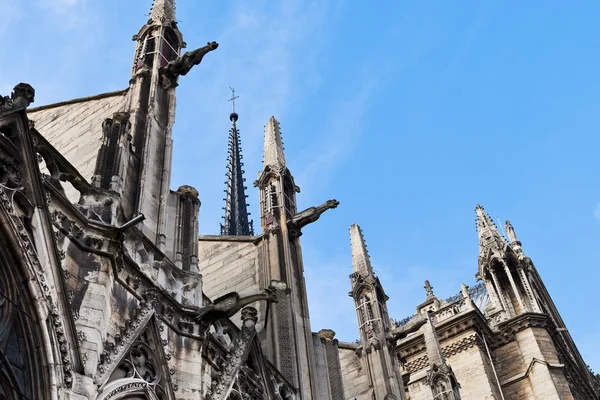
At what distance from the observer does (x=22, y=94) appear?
9.34m

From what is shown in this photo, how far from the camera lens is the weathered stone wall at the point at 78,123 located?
14586 mm

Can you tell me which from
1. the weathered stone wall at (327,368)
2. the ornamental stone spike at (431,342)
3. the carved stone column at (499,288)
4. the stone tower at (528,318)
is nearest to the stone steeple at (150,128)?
the weathered stone wall at (327,368)

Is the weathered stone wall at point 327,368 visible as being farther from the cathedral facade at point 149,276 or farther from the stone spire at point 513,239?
the stone spire at point 513,239

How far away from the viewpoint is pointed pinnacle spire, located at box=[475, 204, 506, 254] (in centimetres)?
3584

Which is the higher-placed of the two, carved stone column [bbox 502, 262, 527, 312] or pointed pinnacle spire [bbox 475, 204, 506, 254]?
pointed pinnacle spire [bbox 475, 204, 506, 254]

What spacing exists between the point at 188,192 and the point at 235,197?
135ft

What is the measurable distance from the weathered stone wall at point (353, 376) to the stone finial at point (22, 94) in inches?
439

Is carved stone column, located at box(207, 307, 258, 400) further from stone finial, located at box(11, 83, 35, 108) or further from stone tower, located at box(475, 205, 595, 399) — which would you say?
stone tower, located at box(475, 205, 595, 399)

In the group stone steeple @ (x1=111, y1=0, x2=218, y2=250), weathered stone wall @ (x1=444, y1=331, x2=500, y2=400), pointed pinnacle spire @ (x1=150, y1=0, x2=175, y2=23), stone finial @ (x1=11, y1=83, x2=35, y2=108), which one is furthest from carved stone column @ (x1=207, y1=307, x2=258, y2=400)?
weathered stone wall @ (x1=444, y1=331, x2=500, y2=400)

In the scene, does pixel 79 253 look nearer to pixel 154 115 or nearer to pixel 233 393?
pixel 233 393

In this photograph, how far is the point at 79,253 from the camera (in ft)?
32.0

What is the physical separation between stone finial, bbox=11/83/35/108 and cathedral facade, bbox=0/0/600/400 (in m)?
0.02

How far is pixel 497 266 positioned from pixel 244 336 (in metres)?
24.9

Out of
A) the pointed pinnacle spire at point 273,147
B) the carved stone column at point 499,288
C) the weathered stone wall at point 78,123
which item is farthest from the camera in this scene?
the carved stone column at point 499,288
